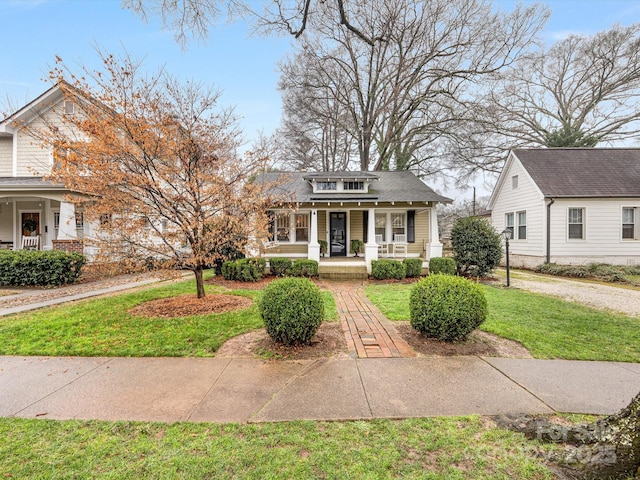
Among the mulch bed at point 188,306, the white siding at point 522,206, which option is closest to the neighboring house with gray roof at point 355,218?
the mulch bed at point 188,306

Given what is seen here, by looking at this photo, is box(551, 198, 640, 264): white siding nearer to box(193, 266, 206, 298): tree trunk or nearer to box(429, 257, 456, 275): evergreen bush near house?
box(429, 257, 456, 275): evergreen bush near house

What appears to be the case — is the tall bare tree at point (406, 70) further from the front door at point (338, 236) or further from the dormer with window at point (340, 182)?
the front door at point (338, 236)

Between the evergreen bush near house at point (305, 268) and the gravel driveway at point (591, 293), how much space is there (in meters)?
7.08

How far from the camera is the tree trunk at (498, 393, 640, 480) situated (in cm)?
184

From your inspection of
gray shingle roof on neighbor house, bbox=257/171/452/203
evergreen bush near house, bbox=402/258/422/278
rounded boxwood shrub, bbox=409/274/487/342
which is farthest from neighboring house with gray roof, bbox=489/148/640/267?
rounded boxwood shrub, bbox=409/274/487/342

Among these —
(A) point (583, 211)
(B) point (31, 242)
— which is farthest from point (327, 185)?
(B) point (31, 242)

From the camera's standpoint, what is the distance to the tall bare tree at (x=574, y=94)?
61.6 ft

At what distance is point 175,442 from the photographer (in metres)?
2.31

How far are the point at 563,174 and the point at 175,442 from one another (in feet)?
61.4

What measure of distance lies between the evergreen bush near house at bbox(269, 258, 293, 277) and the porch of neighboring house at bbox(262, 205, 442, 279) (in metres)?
0.95

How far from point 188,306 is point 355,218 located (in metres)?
9.49

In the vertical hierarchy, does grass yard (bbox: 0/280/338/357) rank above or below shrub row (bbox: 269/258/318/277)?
below

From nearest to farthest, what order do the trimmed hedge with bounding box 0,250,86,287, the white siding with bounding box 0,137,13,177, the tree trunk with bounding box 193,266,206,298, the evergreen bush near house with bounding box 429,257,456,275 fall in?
the tree trunk with bounding box 193,266,206,298, the trimmed hedge with bounding box 0,250,86,287, the evergreen bush near house with bounding box 429,257,456,275, the white siding with bounding box 0,137,13,177

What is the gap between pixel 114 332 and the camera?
499 cm
